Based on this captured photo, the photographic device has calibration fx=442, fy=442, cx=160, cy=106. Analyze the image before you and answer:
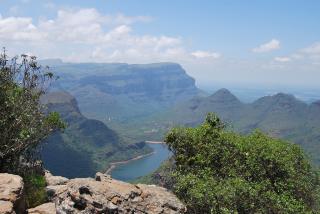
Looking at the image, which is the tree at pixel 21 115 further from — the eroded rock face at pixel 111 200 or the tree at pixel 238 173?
the tree at pixel 238 173

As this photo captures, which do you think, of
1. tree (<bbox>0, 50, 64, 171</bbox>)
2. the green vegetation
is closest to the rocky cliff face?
the green vegetation

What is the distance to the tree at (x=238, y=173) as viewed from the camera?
41.3 meters

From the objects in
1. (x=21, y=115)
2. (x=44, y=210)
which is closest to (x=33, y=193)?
(x=44, y=210)

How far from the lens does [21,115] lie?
153ft

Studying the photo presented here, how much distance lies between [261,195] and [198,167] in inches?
366

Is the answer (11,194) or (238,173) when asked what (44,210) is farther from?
(238,173)

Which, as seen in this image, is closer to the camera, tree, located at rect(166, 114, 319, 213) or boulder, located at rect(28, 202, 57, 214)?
boulder, located at rect(28, 202, 57, 214)

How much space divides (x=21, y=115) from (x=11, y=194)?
62.6ft

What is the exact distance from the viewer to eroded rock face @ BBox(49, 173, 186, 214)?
102ft

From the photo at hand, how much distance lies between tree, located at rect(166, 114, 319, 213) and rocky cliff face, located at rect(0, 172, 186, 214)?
293 inches

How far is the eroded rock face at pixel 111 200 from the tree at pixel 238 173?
7287mm

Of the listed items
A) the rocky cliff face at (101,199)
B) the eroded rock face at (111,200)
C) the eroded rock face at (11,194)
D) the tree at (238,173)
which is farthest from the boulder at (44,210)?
the tree at (238,173)

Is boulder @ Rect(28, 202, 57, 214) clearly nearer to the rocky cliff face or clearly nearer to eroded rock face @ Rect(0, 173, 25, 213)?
the rocky cliff face

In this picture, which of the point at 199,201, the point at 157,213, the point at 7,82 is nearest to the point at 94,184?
the point at 157,213
